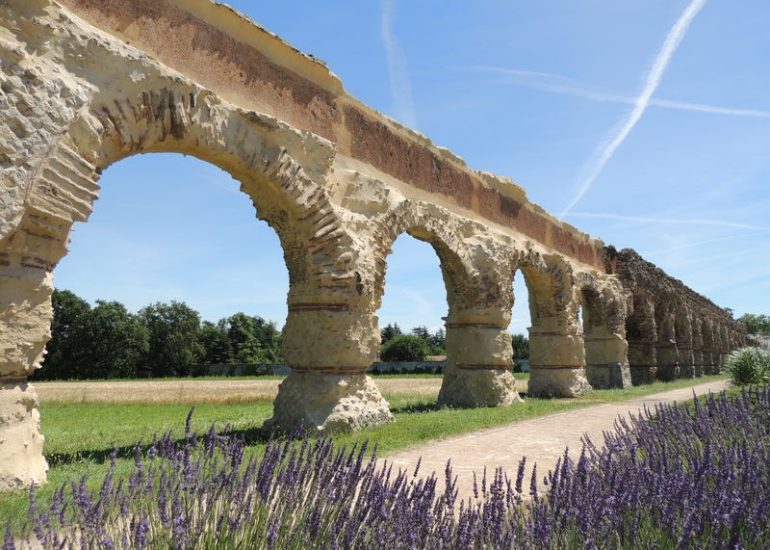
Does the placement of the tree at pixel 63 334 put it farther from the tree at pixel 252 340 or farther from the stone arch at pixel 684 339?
the stone arch at pixel 684 339

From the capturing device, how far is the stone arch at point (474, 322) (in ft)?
35.8

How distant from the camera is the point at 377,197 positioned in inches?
337

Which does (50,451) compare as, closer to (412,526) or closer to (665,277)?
(412,526)

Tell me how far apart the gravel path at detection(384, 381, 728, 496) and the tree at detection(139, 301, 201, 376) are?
43878mm

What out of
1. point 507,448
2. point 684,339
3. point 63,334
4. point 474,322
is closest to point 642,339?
point 684,339

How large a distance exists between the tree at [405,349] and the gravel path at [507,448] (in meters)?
47.8

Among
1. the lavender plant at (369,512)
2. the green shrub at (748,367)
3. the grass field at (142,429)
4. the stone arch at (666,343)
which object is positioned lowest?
the grass field at (142,429)

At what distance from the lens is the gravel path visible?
5156 mm

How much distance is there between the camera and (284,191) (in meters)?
7.10

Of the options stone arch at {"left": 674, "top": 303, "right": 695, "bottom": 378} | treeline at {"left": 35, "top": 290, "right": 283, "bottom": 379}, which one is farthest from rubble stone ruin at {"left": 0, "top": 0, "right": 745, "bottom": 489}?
treeline at {"left": 35, "top": 290, "right": 283, "bottom": 379}

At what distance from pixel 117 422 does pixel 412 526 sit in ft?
31.8

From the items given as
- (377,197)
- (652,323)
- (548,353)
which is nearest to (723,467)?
(377,197)

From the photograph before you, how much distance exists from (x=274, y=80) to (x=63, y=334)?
4407 cm

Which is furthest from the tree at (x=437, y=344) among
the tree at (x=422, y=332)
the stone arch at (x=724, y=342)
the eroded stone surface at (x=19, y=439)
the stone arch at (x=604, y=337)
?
the eroded stone surface at (x=19, y=439)
